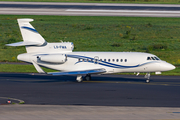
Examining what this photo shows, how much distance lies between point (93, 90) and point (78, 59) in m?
6.00

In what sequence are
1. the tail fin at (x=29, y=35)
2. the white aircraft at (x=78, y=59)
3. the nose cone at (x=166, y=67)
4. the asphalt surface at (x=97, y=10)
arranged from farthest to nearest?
the asphalt surface at (x=97, y=10) < the tail fin at (x=29, y=35) < the white aircraft at (x=78, y=59) < the nose cone at (x=166, y=67)

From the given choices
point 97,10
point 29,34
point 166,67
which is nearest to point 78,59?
point 29,34

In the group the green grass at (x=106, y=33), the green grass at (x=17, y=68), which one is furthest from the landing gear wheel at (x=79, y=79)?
the green grass at (x=106, y=33)

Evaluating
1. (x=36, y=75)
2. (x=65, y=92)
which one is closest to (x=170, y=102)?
(x=65, y=92)

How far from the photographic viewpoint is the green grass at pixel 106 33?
58.1 meters

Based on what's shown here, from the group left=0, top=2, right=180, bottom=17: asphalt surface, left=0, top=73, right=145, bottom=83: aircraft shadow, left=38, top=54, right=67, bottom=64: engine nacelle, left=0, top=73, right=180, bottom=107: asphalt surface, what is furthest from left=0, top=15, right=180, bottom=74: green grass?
left=38, top=54, right=67, bottom=64: engine nacelle

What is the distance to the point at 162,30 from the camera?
7350 centimetres

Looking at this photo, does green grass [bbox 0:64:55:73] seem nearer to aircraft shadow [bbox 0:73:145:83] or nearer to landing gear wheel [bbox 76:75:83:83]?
aircraft shadow [bbox 0:73:145:83]

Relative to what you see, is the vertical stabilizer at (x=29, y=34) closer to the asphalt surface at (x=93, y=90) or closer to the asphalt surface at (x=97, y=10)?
the asphalt surface at (x=93, y=90)

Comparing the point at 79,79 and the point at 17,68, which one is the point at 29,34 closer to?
the point at 79,79

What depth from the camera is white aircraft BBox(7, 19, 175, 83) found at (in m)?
35.6

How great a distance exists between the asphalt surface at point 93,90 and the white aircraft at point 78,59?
1453mm

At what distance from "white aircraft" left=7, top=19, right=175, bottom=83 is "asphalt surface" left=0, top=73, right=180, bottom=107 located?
4.77 feet

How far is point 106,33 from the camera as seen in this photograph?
71625 millimetres
